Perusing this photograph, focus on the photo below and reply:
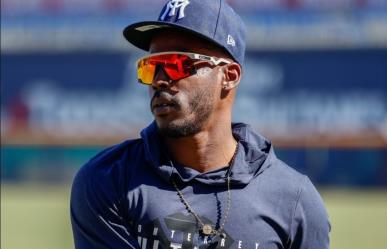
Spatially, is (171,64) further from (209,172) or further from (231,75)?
(209,172)

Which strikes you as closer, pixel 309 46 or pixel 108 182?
pixel 108 182

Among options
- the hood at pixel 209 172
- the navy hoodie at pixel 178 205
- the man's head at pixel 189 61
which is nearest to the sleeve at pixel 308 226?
the navy hoodie at pixel 178 205

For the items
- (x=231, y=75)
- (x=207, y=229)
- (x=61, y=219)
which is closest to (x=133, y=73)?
(x=61, y=219)

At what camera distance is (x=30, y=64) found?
23.0 meters

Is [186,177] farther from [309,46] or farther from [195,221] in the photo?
[309,46]

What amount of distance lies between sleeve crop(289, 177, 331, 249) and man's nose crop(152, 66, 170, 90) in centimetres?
58

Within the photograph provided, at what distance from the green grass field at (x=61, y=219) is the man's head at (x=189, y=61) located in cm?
575

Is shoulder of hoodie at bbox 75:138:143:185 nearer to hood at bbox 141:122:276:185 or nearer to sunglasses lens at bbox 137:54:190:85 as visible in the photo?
hood at bbox 141:122:276:185

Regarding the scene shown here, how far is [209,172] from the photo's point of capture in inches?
127

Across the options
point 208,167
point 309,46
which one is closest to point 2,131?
point 309,46

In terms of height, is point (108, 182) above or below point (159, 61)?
below

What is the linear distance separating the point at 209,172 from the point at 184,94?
0.28 meters

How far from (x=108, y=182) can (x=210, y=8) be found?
2.21 ft

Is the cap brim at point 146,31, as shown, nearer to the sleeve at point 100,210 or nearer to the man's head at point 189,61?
the man's head at point 189,61
